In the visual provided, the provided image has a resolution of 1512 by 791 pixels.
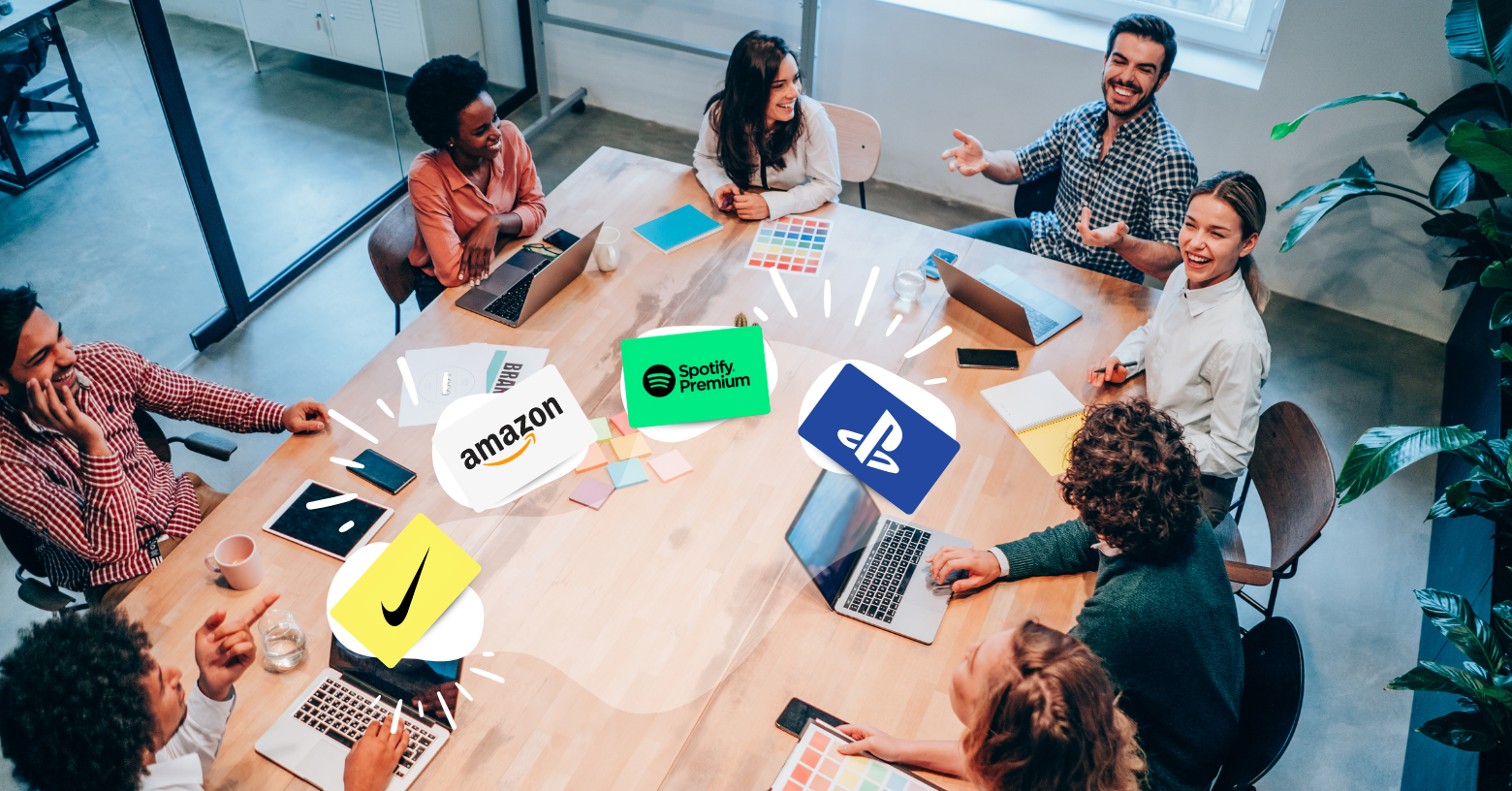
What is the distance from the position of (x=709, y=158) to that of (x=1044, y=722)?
7.21 ft

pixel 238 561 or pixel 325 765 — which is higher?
pixel 238 561

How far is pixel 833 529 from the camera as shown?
6.54 feet

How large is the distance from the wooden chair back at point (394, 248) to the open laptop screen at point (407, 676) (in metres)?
1.27

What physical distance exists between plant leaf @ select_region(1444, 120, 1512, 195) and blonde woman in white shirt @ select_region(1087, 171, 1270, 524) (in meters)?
0.74

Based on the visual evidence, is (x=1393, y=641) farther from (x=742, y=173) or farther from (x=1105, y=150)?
(x=742, y=173)

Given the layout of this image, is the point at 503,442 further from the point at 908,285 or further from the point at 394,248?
the point at 908,285

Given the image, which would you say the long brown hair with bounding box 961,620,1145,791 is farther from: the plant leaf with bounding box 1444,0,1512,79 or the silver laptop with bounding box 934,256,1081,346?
the plant leaf with bounding box 1444,0,1512,79

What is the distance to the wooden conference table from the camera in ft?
5.48

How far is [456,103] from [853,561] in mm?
1698

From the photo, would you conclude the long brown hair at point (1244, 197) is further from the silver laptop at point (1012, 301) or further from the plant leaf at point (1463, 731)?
the plant leaf at point (1463, 731)

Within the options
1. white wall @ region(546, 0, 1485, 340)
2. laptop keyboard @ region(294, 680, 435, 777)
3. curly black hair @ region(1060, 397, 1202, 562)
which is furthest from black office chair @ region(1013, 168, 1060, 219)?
laptop keyboard @ region(294, 680, 435, 777)

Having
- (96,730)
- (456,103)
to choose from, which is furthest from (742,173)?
(96,730)

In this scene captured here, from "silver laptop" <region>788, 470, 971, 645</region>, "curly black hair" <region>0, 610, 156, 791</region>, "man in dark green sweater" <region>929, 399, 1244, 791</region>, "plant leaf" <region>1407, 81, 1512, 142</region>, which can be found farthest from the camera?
"plant leaf" <region>1407, 81, 1512, 142</region>

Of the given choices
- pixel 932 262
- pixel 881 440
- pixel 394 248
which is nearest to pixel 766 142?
pixel 932 262
